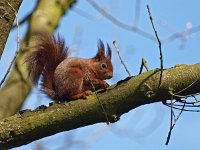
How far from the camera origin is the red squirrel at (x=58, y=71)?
2689mm

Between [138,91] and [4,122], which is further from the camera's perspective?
[4,122]

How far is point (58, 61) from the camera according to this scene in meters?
2.87

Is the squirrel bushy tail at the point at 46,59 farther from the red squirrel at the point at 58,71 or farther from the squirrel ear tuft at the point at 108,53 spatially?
the squirrel ear tuft at the point at 108,53

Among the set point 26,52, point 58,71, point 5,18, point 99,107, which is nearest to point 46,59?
point 58,71

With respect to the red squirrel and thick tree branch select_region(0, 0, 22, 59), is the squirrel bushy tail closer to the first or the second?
the red squirrel

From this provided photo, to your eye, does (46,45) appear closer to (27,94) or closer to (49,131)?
(49,131)

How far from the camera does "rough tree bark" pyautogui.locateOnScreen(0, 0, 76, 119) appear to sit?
398 cm

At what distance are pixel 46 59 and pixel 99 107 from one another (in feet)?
2.82

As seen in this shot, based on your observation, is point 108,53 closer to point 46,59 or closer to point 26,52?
point 46,59

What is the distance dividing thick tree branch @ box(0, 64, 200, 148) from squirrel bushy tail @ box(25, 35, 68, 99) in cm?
67

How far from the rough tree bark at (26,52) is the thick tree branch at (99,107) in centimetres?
167

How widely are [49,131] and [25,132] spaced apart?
10 centimetres

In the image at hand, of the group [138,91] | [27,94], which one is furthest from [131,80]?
[27,94]

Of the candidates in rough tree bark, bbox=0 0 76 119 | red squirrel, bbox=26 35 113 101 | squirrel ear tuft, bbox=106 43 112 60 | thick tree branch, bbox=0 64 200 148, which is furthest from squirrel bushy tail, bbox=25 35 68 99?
rough tree bark, bbox=0 0 76 119
